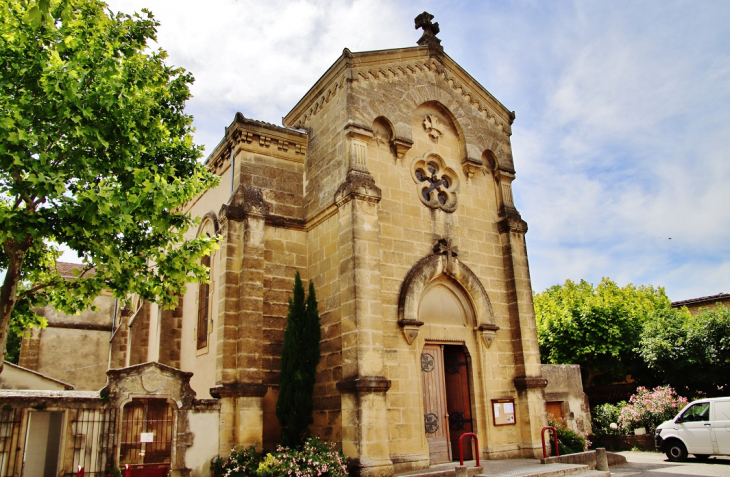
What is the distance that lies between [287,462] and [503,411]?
5.73 metres

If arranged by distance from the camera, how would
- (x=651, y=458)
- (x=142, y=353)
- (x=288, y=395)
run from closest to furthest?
(x=288, y=395)
(x=651, y=458)
(x=142, y=353)

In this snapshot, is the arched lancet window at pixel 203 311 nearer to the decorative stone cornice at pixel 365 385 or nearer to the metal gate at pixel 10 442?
the decorative stone cornice at pixel 365 385

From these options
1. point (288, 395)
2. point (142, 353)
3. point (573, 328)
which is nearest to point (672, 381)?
point (573, 328)

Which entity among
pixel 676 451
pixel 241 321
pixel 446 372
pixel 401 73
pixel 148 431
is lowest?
pixel 676 451

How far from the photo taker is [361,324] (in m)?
11.4

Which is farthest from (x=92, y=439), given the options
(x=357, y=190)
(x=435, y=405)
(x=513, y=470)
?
(x=513, y=470)

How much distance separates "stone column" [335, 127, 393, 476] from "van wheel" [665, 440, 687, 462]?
1064 cm

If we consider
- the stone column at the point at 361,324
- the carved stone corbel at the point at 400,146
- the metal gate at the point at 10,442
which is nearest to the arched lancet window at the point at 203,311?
the stone column at the point at 361,324

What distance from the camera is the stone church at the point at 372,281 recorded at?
1138 cm

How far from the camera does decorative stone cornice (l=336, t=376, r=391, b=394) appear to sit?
10.9 meters

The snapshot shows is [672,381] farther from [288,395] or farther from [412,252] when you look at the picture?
[288,395]

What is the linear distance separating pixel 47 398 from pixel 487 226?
10767mm

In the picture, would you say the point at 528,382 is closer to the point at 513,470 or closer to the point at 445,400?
the point at 445,400

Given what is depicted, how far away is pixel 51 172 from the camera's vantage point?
859 centimetres
